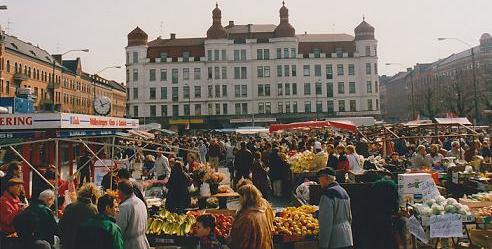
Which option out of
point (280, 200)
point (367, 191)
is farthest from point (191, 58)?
point (367, 191)

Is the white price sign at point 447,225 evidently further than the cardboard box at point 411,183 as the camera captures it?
A: No

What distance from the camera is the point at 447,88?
74.8m

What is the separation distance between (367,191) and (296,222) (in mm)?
1551

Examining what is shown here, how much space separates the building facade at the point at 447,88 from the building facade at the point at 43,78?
143ft

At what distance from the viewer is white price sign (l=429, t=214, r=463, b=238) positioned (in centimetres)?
810

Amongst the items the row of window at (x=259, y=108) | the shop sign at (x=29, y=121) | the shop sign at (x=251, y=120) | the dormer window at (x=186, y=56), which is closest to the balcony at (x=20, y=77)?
the row of window at (x=259, y=108)

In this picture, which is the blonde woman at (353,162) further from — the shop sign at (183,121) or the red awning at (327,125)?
the shop sign at (183,121)

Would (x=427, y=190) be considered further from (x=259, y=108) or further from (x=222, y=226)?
(x=259, y=108)

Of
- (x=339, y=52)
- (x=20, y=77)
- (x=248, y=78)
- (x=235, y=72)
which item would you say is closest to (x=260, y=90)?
(x=248, y=78)

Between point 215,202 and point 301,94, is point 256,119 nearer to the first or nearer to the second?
point 301,94

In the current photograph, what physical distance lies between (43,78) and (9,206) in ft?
241

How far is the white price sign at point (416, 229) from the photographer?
830cm

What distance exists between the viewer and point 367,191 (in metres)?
9.12

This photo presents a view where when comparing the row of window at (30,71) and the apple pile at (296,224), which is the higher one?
the row of window at (30,71)
